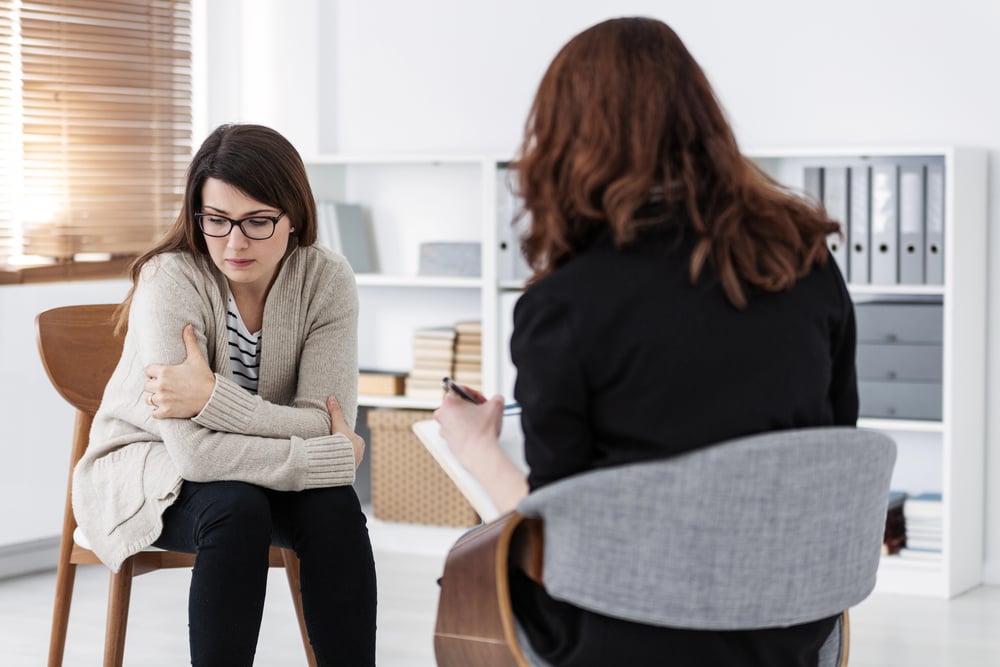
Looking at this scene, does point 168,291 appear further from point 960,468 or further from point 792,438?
point 960,468

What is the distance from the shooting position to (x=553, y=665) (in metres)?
1.38

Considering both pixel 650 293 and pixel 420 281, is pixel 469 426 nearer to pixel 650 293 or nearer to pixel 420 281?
pixel 650 293

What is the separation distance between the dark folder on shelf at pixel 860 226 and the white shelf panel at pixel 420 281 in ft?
3.67

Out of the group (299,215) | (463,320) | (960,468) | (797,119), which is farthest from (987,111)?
(299,215)

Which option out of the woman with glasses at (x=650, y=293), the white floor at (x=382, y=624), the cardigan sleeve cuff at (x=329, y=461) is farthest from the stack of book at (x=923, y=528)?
the woman with glasses at (x=650, y=293)

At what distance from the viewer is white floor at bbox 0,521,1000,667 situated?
291cm

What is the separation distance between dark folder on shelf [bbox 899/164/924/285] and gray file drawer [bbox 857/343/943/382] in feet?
0.61

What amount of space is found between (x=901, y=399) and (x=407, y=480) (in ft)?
4.96

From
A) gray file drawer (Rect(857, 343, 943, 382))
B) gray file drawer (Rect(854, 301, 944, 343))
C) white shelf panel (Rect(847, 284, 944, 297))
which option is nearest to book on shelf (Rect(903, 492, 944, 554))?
gray file drawer (Rect(857, 343, 943, 382))

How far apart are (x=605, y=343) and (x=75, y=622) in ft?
7.70

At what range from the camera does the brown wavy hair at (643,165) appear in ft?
4.30

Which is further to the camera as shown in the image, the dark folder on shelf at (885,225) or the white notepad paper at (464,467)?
the dark folder on shelf at (885,225)

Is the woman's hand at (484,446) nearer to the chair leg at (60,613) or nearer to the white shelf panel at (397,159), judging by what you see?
the chair leg at (60,613)

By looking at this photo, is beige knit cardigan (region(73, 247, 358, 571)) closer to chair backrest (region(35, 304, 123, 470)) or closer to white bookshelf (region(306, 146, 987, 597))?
chair backrest (region(35, 304, 123, 470))
